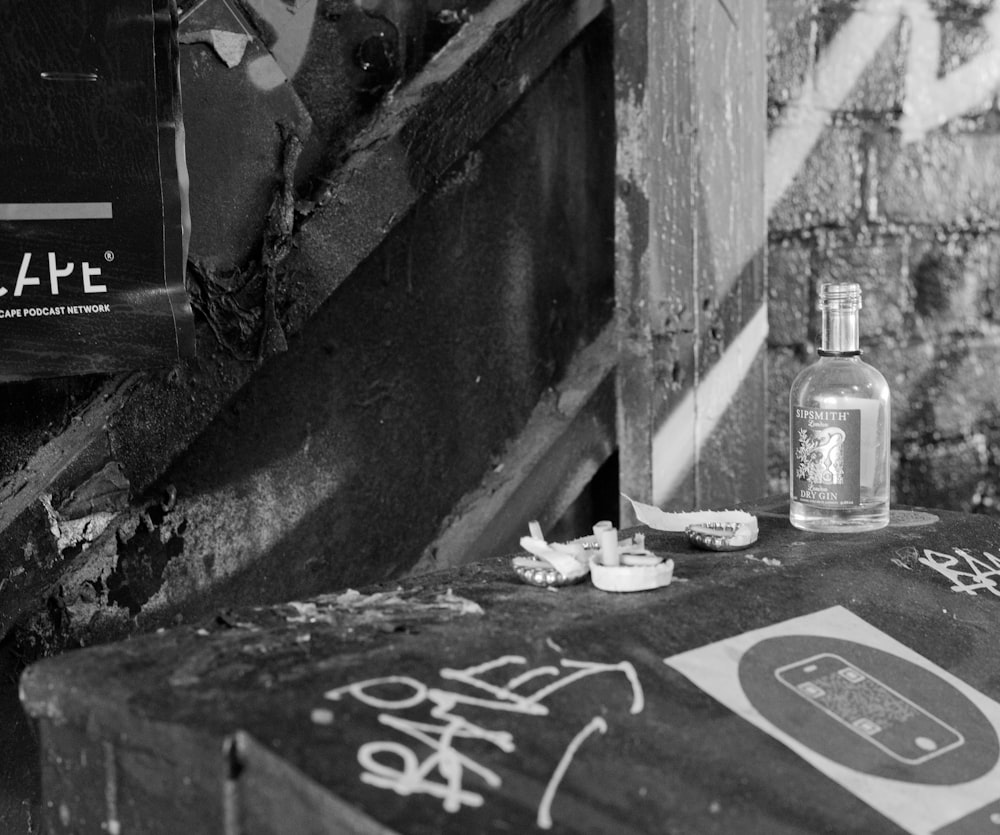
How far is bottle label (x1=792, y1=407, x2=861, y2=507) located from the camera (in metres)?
1.22

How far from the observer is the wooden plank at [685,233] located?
1852mm

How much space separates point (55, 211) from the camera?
1.23 m

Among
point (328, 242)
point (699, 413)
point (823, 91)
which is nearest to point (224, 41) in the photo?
point (328, 242)

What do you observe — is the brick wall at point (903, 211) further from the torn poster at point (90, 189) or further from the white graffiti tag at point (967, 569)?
the torn poster at point (90, 189)

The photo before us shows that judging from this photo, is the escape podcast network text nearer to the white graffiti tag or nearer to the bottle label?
the bottle label

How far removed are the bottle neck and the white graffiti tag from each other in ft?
0.75

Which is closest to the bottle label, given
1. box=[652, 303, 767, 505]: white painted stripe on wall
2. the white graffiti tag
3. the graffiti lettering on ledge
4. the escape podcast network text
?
the white graffiti tag

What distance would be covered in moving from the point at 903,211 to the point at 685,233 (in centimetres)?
84

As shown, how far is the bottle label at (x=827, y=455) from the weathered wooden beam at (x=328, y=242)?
2.14ft

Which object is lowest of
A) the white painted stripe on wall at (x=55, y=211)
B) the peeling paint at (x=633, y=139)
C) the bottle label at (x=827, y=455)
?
the bottle label at (x=827, y=455)

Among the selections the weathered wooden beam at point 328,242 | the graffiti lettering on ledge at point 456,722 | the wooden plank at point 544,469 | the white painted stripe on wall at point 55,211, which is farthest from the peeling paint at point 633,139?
the graffiti lettering on ledge at point 456,722

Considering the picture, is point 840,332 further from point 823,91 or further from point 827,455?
point 823,91

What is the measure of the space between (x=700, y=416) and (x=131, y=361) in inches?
39.0

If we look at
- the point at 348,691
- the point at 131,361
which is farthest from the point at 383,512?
the point at 348,691
